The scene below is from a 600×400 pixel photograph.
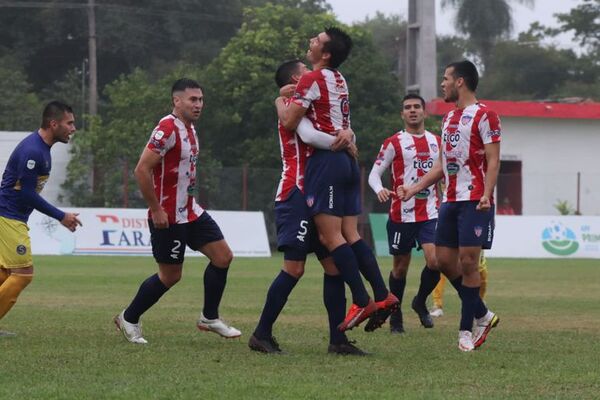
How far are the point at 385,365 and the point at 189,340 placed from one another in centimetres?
227

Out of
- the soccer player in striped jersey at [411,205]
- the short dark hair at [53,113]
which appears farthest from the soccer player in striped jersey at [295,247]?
the soccer player in striped jersey at [411,205]

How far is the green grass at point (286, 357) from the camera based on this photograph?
7.04 metres

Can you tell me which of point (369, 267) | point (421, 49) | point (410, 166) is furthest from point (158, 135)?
point (421, 49)

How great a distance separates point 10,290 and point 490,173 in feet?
13.7

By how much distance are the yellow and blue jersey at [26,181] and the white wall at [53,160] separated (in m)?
27.7

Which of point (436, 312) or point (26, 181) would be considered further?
point (436, 312)

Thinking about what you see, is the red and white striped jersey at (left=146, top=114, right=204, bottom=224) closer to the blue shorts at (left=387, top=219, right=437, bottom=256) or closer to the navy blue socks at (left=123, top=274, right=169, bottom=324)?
the navy blue socks at (left=123, top=274, right=169, bottom=324)

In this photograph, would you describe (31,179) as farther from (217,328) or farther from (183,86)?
(217,328)

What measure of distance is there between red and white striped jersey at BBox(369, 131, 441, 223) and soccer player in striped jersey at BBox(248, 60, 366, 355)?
2968mm

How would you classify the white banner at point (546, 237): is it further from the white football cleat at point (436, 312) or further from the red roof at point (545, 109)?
the white football cleat at point (436, 312)

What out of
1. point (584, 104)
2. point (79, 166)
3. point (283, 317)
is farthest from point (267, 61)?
point (283, 317)

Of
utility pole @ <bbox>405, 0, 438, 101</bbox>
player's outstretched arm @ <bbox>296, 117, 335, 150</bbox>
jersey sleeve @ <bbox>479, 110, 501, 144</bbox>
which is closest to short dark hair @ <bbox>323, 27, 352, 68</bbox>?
player's outstretched arm @ <bbox>296, 117, 335, 150</bbox>

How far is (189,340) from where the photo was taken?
9.95m

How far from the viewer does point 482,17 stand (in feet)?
203
